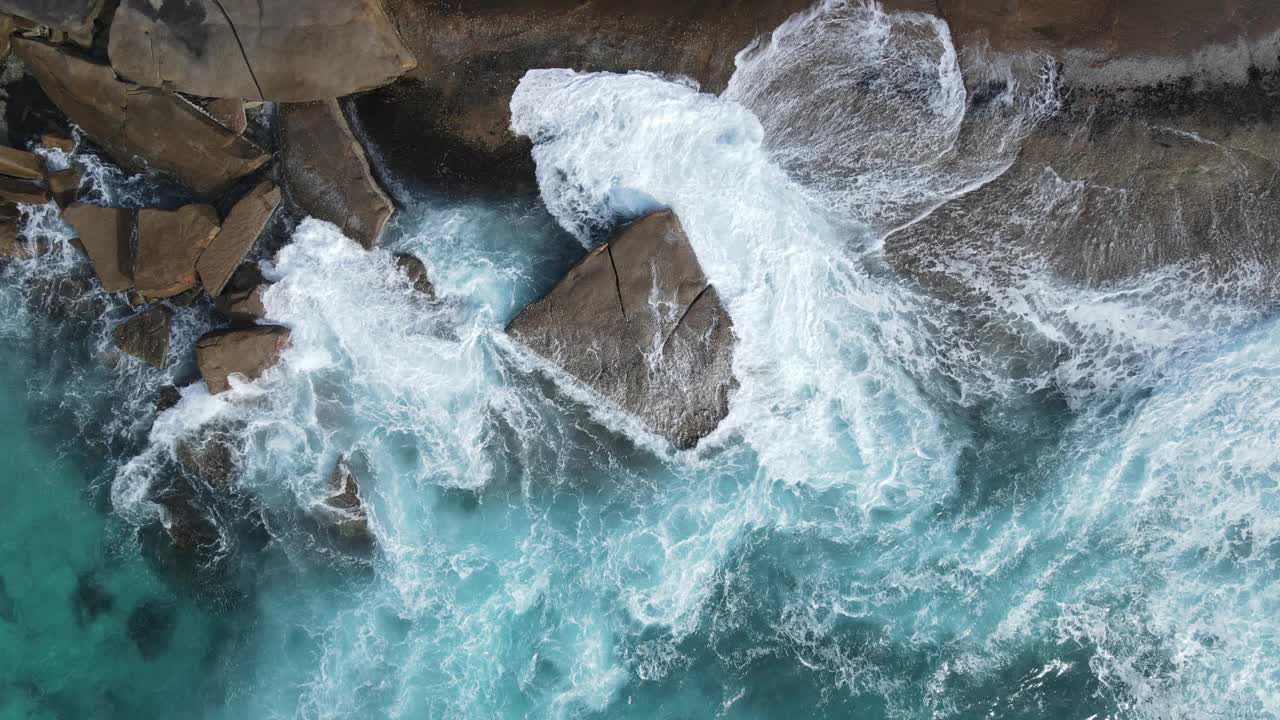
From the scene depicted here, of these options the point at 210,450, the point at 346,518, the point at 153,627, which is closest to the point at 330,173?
the point at 210,450

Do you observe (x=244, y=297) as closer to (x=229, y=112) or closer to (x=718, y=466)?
(x=229, y=112)

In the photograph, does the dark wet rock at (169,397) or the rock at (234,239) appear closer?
the rock at (234,239)

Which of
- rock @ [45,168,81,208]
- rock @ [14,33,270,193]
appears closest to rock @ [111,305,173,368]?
rock @ [45,168,81,208]

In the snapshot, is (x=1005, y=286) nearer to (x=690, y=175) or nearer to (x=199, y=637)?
(x=690, y=175)

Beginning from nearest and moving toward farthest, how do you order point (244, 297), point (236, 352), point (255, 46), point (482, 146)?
point (255, 46) → point (236, 352) → point (244, 297) → point (482, 146)

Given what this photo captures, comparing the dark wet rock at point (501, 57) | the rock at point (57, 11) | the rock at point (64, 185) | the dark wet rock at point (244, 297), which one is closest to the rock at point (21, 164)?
the rock at point (64, 185)

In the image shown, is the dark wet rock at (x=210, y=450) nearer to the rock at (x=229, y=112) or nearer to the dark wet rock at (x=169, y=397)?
the dark wet rock at (x=169, y=397)
